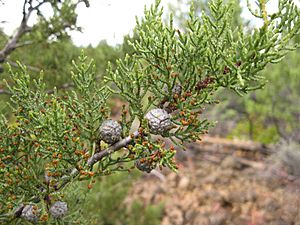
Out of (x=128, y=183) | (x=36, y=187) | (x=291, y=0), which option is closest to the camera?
(x=291, y=0)

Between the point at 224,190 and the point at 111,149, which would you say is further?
the point at 224,190

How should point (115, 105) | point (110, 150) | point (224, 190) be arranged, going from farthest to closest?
1. point (224, 190)
2. point (115, 105)
3. point (110, 150)

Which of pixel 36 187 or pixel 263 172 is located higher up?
pixel 263 172

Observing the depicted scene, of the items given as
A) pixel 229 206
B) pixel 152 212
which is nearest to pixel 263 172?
pixel 229 206

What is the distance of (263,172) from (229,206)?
4.75ft

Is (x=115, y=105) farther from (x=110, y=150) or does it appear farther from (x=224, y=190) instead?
(x=224, y=190)

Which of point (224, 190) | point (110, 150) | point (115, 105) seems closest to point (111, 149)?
point (110, 150)

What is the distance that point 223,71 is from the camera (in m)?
2.12

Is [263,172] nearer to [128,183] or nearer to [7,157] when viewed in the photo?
[128,183]

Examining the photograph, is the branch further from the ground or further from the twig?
the ground

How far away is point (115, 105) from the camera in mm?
4766

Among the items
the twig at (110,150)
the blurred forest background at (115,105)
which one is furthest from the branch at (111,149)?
the blurred forest background at (115,105)

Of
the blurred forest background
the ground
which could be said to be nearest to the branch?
the blurred forest background

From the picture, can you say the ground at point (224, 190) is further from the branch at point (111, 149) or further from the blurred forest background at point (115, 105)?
the branch at point (111, 149)
